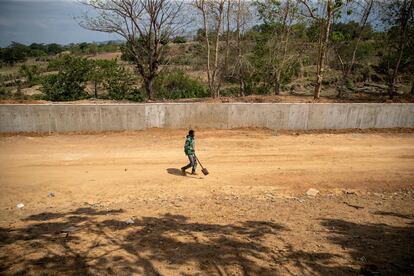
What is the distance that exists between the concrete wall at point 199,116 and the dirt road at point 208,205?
2.84 feet

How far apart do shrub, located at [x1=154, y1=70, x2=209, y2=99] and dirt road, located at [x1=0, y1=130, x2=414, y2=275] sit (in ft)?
39.8

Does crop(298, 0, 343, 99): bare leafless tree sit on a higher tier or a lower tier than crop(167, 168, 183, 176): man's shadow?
higher

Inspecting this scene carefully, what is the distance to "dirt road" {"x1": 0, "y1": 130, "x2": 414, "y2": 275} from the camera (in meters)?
6.92

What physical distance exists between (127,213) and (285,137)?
30.3 feet

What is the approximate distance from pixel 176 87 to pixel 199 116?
1421 centimetres

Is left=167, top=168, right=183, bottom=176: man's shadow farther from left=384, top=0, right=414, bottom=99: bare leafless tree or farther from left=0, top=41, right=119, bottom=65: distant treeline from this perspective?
left=0, top=41, right=119, bottom=65: distant treeline

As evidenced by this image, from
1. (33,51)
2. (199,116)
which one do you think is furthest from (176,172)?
(33,51)

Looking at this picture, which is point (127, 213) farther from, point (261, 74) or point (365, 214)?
point (261, 74)

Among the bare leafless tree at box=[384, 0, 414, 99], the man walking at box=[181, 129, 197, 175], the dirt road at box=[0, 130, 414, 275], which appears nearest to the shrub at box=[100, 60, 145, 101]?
the dirt road at box=[0, 130, 414, 275]

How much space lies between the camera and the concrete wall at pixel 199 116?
15562 mm

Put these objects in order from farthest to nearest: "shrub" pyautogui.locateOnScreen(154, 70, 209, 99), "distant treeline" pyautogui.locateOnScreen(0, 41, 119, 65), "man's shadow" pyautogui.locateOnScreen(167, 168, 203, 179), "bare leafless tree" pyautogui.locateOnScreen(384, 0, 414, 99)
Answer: "distant treeline" pyautogui.locateOnScreen(0, 41, 119, 65) → "shrub" pyautogui.locateOnScreen(154, 70, 209, 99) → "bare leafless tree" pyautogui.locateOnScreen(384, 0, 414, 99) → "man's shadow" pyautogui.locateOnScreen(167, 168, 203, 179)

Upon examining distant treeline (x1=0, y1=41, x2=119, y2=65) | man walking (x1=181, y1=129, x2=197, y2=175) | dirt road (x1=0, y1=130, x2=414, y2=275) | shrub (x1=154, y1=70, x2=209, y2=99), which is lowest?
dirt road (x1=0, y1=130, x2=414, y2=275)

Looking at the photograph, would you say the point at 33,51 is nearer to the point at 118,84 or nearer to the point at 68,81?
the point at 68,81

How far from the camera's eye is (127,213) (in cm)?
905
